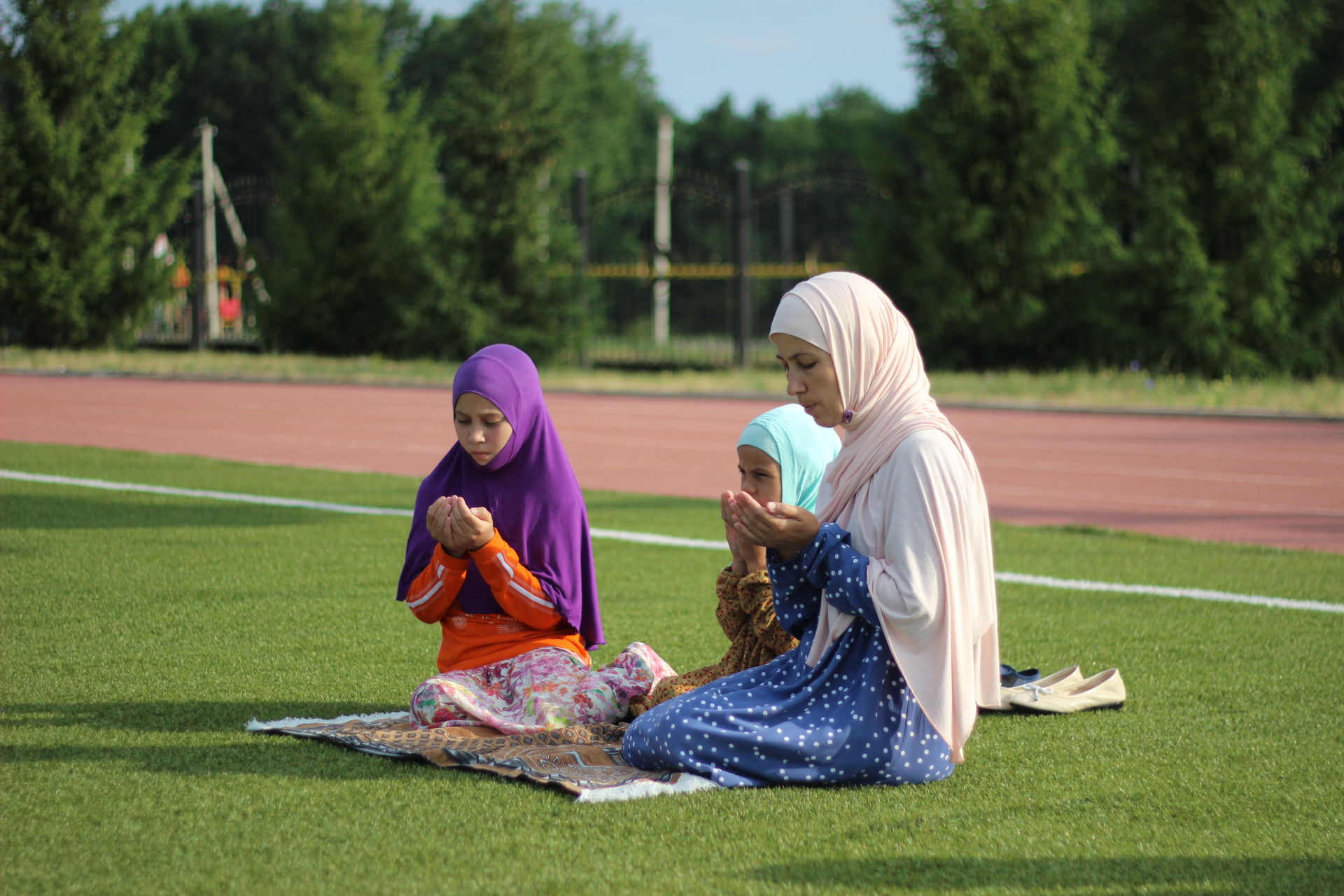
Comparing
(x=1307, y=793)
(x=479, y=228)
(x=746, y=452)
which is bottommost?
(x=1307, y=793)

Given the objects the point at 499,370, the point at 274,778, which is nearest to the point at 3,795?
the point at 274,778

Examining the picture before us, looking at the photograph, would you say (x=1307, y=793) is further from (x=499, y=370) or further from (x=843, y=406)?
(x=499, y=370)

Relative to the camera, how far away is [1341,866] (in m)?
3.16

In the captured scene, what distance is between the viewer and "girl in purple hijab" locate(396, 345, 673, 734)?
4125 mm

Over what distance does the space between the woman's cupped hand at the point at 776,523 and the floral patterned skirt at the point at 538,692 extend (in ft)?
3.24

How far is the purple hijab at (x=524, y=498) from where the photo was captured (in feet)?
14.1

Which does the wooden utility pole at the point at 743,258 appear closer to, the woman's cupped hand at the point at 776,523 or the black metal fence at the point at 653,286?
the black metal fence at the point at 653,286

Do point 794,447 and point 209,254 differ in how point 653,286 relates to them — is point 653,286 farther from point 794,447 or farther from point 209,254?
point 794,447

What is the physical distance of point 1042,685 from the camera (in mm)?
4574

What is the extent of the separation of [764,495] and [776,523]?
0.61 meters

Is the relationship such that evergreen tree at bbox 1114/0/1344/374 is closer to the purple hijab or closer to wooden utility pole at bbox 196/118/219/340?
the purple hijab

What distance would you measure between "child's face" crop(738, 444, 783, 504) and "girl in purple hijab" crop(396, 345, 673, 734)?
58 centimetres

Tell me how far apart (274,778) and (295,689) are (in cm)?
106

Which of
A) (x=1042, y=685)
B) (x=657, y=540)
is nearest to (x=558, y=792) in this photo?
(x=1042, y=685)
